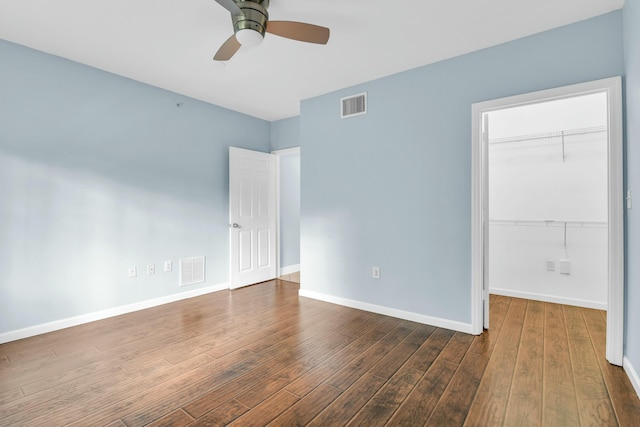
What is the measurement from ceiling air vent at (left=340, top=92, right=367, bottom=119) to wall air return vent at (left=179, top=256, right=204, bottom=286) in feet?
8.80

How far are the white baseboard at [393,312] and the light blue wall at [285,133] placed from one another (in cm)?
233

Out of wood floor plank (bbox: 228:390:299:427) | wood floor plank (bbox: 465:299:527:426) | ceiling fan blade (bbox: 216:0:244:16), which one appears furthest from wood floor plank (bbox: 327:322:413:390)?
ceiling fan blade (bbox: 216:0:244:16)

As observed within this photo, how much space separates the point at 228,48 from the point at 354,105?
5.61 ft

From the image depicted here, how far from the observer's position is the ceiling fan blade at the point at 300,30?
206cm

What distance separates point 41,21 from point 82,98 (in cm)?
82

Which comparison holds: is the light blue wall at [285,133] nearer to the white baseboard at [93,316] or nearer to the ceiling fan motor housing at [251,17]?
the white baseboard at [93,316]

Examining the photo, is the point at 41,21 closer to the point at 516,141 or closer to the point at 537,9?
the point at 537,9

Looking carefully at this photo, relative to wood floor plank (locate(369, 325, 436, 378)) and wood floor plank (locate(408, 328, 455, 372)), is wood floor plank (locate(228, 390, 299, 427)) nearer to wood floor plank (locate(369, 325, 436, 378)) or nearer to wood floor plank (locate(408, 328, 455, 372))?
wood floor plank (locate(369, 325, 436, 378))

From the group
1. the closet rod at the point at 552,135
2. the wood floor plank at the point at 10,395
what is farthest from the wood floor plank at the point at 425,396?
the closet rod at the point at 552,135

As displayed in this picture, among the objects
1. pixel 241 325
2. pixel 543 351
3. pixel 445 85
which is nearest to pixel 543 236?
pixel 543 351

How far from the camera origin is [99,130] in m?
3.24

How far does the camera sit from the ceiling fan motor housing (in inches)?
78.5

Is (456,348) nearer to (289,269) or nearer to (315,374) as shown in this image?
(315,374)

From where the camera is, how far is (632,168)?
2059 mm
